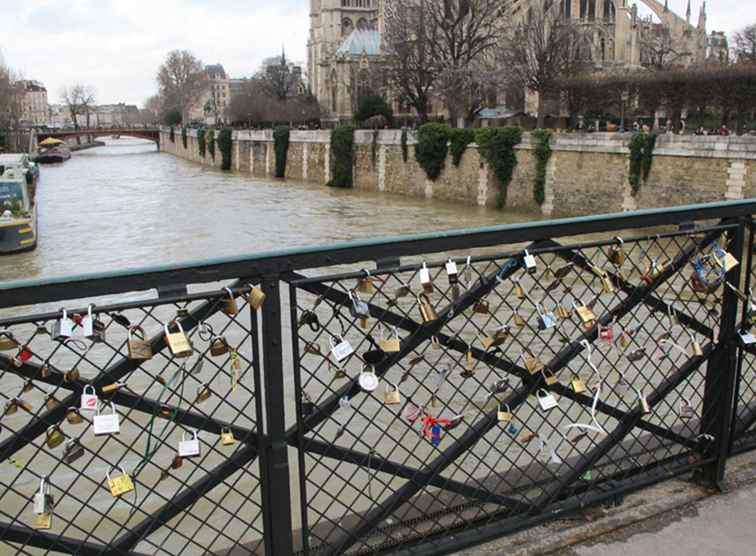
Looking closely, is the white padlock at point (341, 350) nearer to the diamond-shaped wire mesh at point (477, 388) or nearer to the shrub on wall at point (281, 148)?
the diamond-shaped wire mesh at point (477, 388)

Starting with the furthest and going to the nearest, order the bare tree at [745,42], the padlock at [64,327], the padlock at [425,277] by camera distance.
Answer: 1. the bare tree at [745,42]
2. the padlock at [425,277]
3. the padlock at [64,327]

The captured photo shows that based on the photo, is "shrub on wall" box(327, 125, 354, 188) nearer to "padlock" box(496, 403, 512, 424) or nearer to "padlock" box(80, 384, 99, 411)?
"padlock" box(496, 403, 512, 424)

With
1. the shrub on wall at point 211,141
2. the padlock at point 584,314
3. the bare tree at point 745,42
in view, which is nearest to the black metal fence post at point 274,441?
the padlock at point 584,314

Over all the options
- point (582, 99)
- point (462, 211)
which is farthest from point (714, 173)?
point (582, 99)

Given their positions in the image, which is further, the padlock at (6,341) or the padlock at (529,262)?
the padlock at (529,262)

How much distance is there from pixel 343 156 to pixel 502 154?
11.4m

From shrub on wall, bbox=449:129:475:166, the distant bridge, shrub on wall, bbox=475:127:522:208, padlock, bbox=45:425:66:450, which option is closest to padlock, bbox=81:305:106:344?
padlock, bbox=45:425:66:450

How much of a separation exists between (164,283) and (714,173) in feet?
65.2

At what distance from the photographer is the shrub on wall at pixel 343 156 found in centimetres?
3525

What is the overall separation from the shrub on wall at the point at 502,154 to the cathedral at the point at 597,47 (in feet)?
47.5

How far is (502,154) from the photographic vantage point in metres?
25.7

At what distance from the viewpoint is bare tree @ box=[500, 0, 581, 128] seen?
3538 cm

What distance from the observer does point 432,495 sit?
2.83 metres

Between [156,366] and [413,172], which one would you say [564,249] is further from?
[413,172]
